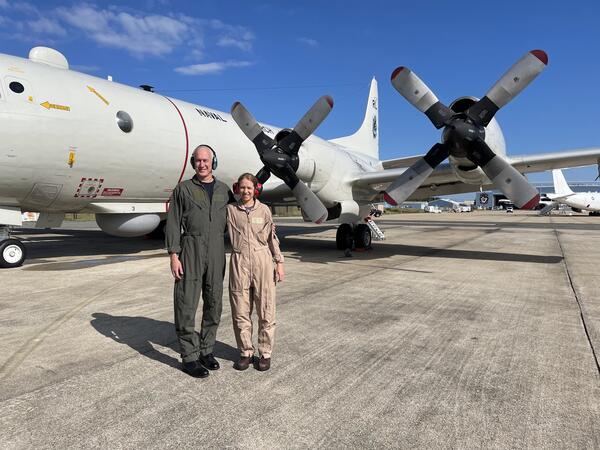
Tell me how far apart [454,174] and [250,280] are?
28.0 ft

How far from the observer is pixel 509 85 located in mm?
8766

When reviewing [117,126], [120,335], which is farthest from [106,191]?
[120,335]

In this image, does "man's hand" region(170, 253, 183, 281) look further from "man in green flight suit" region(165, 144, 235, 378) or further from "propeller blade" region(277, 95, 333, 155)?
"propeller blade" region(277, 95, 333, 155)

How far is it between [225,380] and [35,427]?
1.33 m

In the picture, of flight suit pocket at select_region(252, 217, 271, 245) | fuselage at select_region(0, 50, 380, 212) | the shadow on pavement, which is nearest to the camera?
flight suit pocket at select_region(252, 217, 271, 245)

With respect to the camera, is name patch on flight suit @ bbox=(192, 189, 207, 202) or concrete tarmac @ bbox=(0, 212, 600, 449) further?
name patch on flight suit @ bbox=(192, 189, 207, 202)

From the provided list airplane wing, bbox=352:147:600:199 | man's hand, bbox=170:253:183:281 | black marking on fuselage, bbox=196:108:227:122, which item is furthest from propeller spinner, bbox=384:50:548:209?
man's hand, bbox=170:253:183:281

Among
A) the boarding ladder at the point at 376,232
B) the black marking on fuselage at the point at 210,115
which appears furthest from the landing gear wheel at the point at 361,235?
the black marking on fuselage at the point at 210,115

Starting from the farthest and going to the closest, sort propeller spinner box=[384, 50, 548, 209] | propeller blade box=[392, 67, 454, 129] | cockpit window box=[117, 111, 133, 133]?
propeller blade box=[392, 67, 454, 129]
cockpit window box=[117, 111, 133, 133]
propeller spinner box=[384, 50, 548, 209]

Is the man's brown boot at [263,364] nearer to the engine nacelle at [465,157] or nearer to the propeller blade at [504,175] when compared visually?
the propeller blade at [504,175]

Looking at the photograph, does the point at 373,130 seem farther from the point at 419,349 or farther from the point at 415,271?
the point at 419,349

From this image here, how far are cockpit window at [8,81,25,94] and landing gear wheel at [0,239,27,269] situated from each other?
335 cm

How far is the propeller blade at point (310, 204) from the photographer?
32.0ft

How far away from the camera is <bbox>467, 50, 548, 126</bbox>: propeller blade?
27.8 feet
